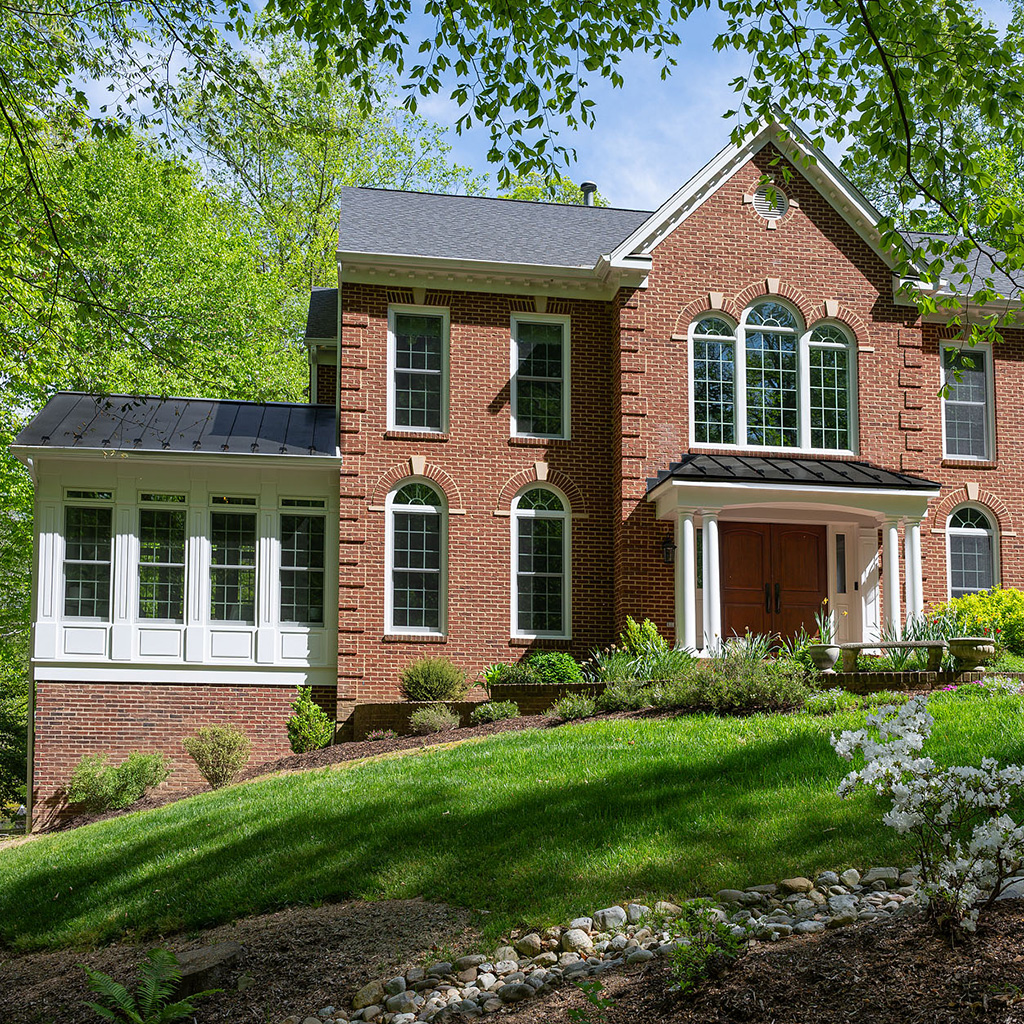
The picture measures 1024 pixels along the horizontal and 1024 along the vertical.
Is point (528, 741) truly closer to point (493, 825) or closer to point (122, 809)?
point (493, 825)

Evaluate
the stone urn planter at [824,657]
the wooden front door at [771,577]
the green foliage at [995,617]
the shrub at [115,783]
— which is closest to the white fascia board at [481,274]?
the wooden front door at [771,577]

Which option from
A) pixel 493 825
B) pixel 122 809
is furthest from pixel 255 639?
pixel 493 825

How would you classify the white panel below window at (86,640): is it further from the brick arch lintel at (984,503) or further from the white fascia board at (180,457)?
the brick arch lintel at (984,503)

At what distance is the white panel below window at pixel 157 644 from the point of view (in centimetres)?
1623

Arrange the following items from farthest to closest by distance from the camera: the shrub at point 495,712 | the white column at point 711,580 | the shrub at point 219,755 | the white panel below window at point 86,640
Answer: the white panel below window at point 86,640, the white column at point 711,580, the shrub at point 495,712, the shrub at point 219,755

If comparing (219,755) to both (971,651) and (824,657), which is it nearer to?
(824,657)

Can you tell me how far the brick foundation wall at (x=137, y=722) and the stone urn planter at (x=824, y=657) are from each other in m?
8.00

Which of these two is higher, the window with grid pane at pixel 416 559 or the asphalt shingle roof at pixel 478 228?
the asphalt shingle roof at pixel 478 228

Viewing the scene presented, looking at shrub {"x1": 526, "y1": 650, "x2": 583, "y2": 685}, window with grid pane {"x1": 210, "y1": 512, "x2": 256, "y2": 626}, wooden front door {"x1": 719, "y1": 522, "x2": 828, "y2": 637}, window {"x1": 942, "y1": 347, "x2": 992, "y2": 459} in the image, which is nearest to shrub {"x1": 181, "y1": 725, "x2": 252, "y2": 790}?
window with grid pane {"x1": 210, "y1": 512, "x2": 256, "y2": 626}

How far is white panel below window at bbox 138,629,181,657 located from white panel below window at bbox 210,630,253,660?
533 mm

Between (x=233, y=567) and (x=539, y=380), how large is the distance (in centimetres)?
583

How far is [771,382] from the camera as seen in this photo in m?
17.7

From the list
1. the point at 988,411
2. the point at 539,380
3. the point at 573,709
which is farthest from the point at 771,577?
the point at 573,709

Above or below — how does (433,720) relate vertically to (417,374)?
below
